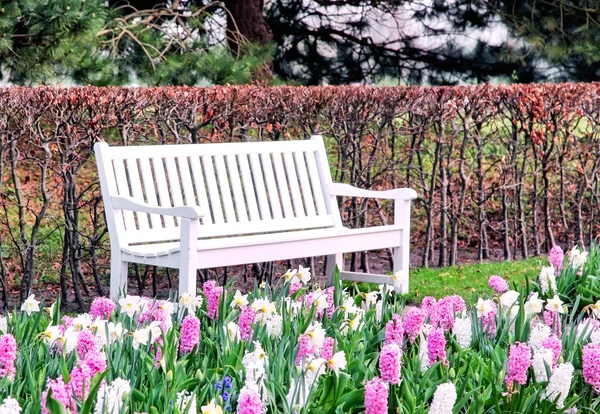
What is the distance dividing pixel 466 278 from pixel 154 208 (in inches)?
108

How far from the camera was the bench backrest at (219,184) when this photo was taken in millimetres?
5059

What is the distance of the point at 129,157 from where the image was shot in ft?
16.8

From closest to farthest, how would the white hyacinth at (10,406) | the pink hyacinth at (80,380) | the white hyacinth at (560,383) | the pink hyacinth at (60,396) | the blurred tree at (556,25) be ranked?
the white hyacinth at (10,406), the pink hyacinth at (60,396), the pink hyacinth at (80,380), the white hyacinth at (560,383), the blurred tree at (556,25)

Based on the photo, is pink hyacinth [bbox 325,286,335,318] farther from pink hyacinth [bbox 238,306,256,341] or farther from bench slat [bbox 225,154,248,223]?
bench slat [bbox 225,154,248,223]

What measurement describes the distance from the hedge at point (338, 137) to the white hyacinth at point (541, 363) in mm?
3349

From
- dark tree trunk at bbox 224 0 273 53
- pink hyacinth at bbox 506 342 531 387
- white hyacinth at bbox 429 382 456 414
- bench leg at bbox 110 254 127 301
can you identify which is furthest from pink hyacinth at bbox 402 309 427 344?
dark tree trunk at bbox 224 0 273 53

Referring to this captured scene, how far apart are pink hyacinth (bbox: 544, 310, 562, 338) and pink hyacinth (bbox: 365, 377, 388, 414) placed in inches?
41.7

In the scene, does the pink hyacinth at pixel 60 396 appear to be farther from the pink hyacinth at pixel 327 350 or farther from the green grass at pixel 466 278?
the green grass at pixel 466 278

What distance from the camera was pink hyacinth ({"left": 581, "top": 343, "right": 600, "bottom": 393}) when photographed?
2.70 meters

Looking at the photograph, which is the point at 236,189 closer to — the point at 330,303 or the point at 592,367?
the point at 330,303

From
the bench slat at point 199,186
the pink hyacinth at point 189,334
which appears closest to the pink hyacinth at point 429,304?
the pink hyacinth at point 189,334

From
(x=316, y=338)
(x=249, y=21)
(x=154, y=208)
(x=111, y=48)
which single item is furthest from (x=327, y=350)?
(x=249, y=21)

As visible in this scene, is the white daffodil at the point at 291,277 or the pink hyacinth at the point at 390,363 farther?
the white daffodil at the point at 291,277

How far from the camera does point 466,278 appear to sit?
21.8ft
